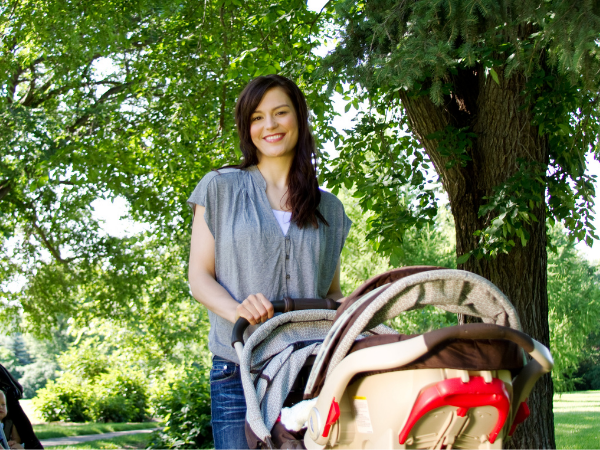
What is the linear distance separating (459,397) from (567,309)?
24.5 meters

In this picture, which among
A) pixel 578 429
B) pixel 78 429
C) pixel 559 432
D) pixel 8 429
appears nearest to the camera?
pixel 8 429

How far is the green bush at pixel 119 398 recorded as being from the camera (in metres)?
17.5

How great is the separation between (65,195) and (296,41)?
8.82 m

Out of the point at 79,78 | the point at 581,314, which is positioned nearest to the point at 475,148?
the point at 79,78

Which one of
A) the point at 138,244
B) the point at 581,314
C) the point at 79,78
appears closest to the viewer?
the point at 79,78

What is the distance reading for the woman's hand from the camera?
221 centimetres

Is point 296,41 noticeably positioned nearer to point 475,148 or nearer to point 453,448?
point 475,148

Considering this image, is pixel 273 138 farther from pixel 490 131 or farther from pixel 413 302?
pixel 490 131

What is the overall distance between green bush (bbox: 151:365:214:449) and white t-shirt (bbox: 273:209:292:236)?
21.4 feet

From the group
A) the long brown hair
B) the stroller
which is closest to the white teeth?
the long brown hair

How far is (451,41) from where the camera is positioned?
379 centimetres

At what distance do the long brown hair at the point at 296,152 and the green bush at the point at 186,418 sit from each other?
6.53 meters

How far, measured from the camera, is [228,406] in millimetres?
2365

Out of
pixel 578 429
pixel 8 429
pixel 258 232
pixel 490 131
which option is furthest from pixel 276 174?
pixel 578 429
